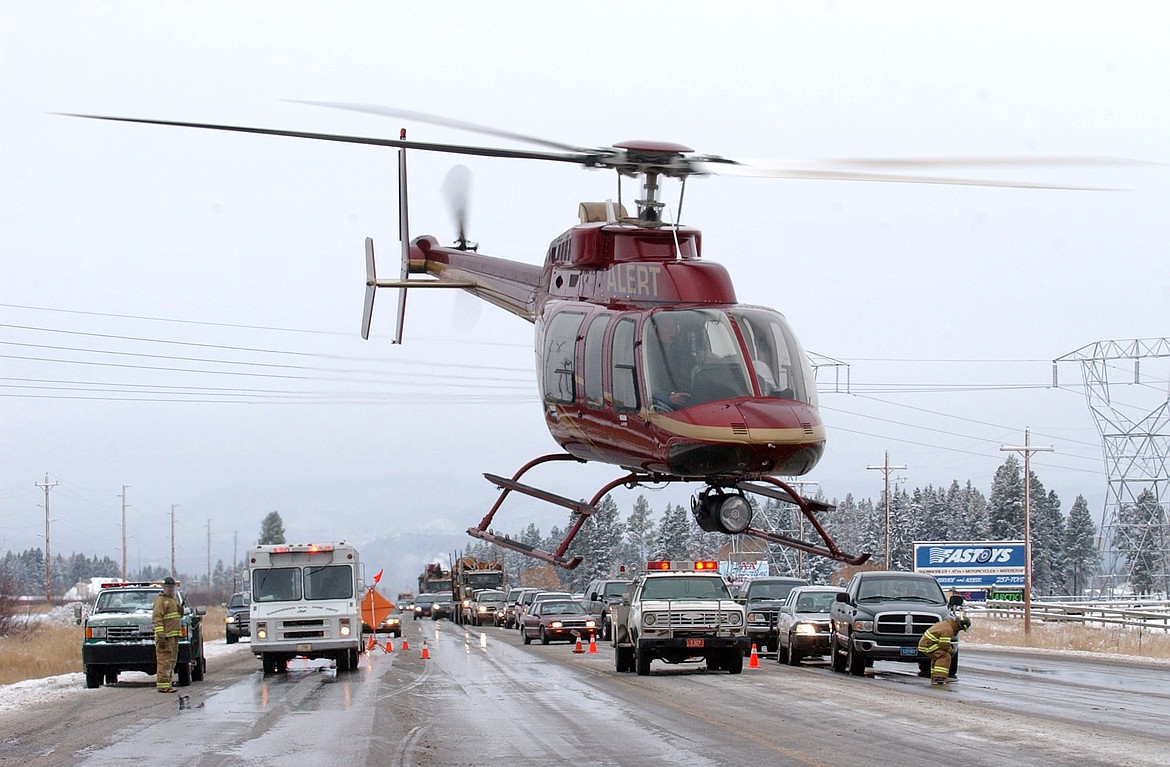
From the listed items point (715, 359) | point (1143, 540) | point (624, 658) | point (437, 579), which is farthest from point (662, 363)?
point (437, 579)

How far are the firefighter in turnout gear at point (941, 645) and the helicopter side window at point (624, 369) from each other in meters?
8.80

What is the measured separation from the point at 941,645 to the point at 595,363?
9.20 meters

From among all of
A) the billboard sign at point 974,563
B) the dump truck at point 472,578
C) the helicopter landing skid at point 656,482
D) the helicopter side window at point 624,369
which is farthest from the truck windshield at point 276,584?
the billboard sign at point 974,563

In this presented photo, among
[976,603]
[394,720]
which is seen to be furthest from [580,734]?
[976,603]

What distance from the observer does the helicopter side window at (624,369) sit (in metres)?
18.0

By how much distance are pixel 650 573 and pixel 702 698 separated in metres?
7.72

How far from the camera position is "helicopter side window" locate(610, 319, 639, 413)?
18.0 m

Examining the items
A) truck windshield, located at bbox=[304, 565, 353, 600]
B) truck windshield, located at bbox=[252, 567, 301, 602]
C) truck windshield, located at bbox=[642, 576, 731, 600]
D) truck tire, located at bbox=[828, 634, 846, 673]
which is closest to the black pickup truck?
truck tire, located at bbox=[828, 634, 846, 673]

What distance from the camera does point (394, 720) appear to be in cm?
1808

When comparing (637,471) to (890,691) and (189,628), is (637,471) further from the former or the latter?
(189,628)

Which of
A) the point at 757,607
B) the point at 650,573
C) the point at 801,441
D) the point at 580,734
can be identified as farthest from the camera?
the point at 757,607

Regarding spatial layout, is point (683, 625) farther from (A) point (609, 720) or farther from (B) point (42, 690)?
(B) point (42, 690)

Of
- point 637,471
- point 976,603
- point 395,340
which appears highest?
point 395,340

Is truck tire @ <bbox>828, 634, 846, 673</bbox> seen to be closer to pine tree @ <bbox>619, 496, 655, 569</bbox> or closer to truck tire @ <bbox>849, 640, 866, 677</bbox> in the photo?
truck tire @ <bbox>849, 640, 866, 677</bbox>
